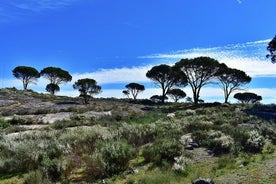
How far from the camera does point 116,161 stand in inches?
435

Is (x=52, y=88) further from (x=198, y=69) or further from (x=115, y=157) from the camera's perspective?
(x=115, y=157)

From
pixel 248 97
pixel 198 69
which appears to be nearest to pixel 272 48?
pixel 198 69

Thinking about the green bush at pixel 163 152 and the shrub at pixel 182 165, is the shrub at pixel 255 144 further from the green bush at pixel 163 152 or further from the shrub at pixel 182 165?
the shrub at pixel 182 165

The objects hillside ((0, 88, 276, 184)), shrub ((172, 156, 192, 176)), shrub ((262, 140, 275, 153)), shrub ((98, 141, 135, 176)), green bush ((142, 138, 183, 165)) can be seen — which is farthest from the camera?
shrub ((262, 140, 275, 153))

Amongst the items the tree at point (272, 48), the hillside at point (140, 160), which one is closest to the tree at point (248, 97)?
the tree at point (272, 48)

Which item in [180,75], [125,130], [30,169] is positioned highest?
[180,75]

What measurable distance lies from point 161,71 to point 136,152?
7731 centimetres

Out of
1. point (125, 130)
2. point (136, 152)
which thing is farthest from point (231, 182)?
point (125, 130)

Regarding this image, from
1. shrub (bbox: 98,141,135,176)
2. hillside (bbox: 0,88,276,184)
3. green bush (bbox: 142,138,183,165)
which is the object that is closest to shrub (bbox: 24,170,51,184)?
hillside (bbox: 0,88,276,184)

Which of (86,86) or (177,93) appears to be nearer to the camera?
(86,86)

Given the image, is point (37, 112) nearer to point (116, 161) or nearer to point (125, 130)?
point (125, 130)

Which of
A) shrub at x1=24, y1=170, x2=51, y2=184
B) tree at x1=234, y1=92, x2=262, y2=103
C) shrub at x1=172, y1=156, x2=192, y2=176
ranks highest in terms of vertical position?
tree at x1=234, y1=92, x2=262, y2=103

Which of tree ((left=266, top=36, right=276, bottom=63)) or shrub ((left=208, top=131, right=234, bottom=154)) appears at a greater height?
tree ((left=266, top=36, right=276, bottom=63))

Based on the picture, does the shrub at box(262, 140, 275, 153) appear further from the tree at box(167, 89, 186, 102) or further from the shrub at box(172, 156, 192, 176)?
the tree at box(167, 89, 186, 102)
